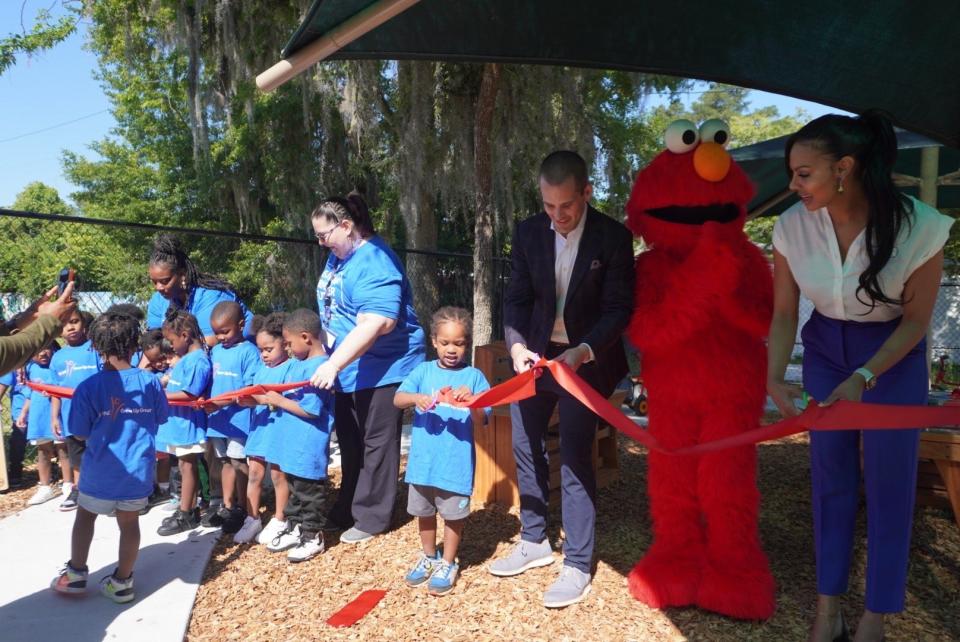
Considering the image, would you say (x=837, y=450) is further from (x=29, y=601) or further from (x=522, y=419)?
(x=29, y=601)

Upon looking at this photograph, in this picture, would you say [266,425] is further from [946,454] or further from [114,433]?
[946,454]

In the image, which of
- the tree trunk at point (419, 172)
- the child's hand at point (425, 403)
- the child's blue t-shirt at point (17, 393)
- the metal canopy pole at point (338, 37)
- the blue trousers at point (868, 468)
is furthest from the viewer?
the tree trunk at point (419, 172)

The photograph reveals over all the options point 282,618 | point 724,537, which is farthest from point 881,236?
point 282,618

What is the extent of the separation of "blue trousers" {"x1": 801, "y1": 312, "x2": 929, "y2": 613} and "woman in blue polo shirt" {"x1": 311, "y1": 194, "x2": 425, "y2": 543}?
217cm

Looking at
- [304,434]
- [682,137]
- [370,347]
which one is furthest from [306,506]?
[682,137]

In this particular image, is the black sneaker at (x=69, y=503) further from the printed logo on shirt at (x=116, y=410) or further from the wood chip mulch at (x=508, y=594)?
the printed logo on shirt at (x=116, y=410)

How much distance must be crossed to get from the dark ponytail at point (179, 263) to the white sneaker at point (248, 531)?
5.19 ft

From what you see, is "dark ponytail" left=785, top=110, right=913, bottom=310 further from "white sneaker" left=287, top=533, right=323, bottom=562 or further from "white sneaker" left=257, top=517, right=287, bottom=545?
"white sneaker" left=257, top=517, right=287, bottom=545

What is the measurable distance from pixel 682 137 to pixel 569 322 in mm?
997

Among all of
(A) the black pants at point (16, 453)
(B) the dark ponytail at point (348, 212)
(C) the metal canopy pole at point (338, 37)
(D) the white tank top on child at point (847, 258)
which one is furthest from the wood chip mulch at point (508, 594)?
(A) the black pants at point (16, 453)

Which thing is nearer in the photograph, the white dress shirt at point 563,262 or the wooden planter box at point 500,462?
the white dress shirt at point 563,262

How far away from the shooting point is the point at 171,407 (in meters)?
4.45

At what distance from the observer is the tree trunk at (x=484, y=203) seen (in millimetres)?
7289

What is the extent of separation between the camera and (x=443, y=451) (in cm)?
354
